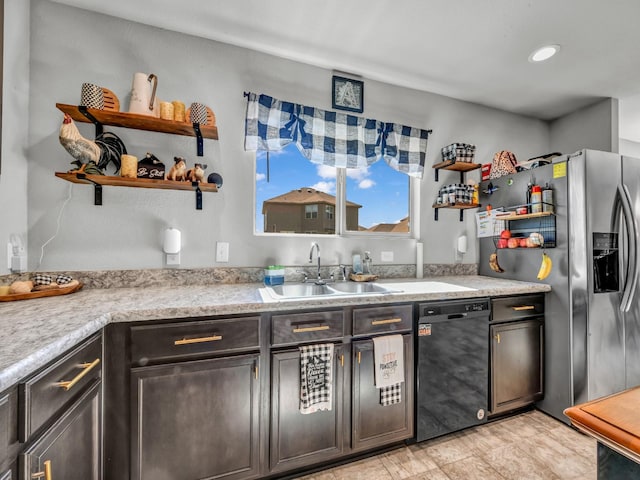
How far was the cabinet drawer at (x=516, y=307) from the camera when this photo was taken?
1.94 meters

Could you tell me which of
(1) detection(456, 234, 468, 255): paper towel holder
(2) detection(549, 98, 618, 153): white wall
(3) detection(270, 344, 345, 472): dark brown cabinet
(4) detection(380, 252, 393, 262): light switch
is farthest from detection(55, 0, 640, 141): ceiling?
(3) detection(270, 344, 345, 472): dark brown cabinet

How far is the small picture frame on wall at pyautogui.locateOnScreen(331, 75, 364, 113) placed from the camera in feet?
7.62

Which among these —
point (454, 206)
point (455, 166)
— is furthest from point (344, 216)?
point (455, 166)

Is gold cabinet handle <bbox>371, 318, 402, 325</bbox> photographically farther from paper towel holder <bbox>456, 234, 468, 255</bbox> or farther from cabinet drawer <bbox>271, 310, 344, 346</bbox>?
paper towel holder <bbox>456, 234, 468, 255</bbox>

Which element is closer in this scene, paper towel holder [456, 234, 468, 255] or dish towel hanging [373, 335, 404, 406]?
dish towel hanging [373, 335, 404, 406]

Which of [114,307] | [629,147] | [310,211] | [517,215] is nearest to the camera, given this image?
[114,307]

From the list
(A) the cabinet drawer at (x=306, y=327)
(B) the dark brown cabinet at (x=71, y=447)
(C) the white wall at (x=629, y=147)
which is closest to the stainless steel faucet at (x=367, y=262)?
(A) the cabinet drawer at (x=306, y=327)

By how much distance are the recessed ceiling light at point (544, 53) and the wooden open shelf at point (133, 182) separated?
7.95ft

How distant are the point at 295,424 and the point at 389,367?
1.88 feet

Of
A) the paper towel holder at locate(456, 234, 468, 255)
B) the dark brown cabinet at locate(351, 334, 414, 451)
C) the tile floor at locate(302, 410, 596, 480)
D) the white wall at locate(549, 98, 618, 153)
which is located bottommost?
the tile floor at locate(302, 410, 596, 480)

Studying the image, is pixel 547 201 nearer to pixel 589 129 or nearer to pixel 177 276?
pixel 589 129

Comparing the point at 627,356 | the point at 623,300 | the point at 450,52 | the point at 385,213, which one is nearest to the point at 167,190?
the point at 385,213

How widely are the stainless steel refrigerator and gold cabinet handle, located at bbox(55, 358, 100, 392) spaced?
264 cm

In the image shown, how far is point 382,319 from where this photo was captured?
5.36ft
